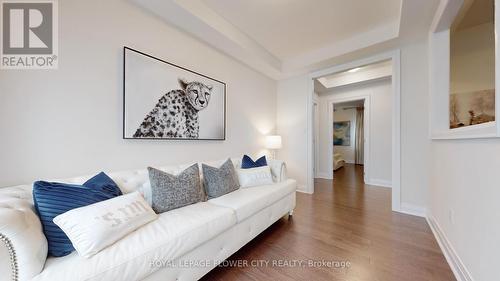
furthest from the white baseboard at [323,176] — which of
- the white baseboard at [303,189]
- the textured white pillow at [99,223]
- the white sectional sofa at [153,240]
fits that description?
the textured white pillow at [99,223]

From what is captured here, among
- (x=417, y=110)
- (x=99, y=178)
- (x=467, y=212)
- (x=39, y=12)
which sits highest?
(x=39, y=12)

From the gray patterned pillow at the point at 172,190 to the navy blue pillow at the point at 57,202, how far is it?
351mm

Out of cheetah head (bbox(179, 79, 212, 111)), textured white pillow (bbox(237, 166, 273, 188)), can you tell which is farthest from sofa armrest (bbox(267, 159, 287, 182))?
cheetah head (bbox(179, 79, 212, 111))

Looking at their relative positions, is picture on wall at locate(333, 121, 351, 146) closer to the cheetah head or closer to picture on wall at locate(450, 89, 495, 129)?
picture on wall at locate(450, 89, 495, 129)

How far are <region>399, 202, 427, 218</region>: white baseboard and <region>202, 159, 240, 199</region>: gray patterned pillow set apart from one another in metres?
2.42

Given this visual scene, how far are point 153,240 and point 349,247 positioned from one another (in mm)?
1743

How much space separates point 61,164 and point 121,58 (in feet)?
3.48

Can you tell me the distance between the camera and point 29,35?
1.45 meters

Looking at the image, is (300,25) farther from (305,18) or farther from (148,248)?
(148,248)

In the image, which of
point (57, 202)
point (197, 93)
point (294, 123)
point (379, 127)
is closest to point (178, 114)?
point (197, 93)

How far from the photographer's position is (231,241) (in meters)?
1.57

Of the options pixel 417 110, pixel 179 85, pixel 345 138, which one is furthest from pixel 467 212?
pixel 345 138

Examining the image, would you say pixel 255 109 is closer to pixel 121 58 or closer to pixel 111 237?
pixel 121 58

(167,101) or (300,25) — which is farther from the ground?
(300,25)
